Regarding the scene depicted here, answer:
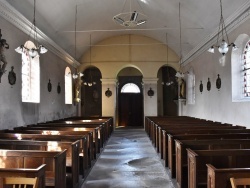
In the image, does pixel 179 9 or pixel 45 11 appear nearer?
pixel 45 11

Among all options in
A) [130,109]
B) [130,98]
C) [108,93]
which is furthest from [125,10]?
[130,109]

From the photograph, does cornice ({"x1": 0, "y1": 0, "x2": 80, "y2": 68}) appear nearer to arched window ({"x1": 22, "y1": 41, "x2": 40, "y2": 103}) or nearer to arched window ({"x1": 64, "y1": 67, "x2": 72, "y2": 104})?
arched window ({"x1": 22, "y1": 41, "x2": 40, "y2": 103})

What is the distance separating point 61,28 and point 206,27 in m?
5.83

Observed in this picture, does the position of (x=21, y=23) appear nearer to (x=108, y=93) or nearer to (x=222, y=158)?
(x=222, y=158)

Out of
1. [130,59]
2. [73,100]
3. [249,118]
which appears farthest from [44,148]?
[130,59]

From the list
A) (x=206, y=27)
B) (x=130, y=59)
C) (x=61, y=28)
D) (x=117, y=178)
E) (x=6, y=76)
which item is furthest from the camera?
(x=130, y=59)

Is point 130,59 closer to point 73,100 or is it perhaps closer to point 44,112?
point 73,100

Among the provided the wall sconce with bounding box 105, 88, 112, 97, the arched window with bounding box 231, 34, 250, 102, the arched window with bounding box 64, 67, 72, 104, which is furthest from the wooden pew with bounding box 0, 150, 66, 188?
the wall sconce with bounding box 105, 88, 112, 97

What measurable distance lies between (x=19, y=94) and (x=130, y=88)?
1328 centimetres

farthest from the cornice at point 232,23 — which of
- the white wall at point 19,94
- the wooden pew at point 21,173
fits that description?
the wooden pew at point 21,173

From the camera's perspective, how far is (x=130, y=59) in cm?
1673

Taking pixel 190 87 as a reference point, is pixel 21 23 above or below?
above

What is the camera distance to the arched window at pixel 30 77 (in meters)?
9.04

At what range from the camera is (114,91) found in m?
16.7
